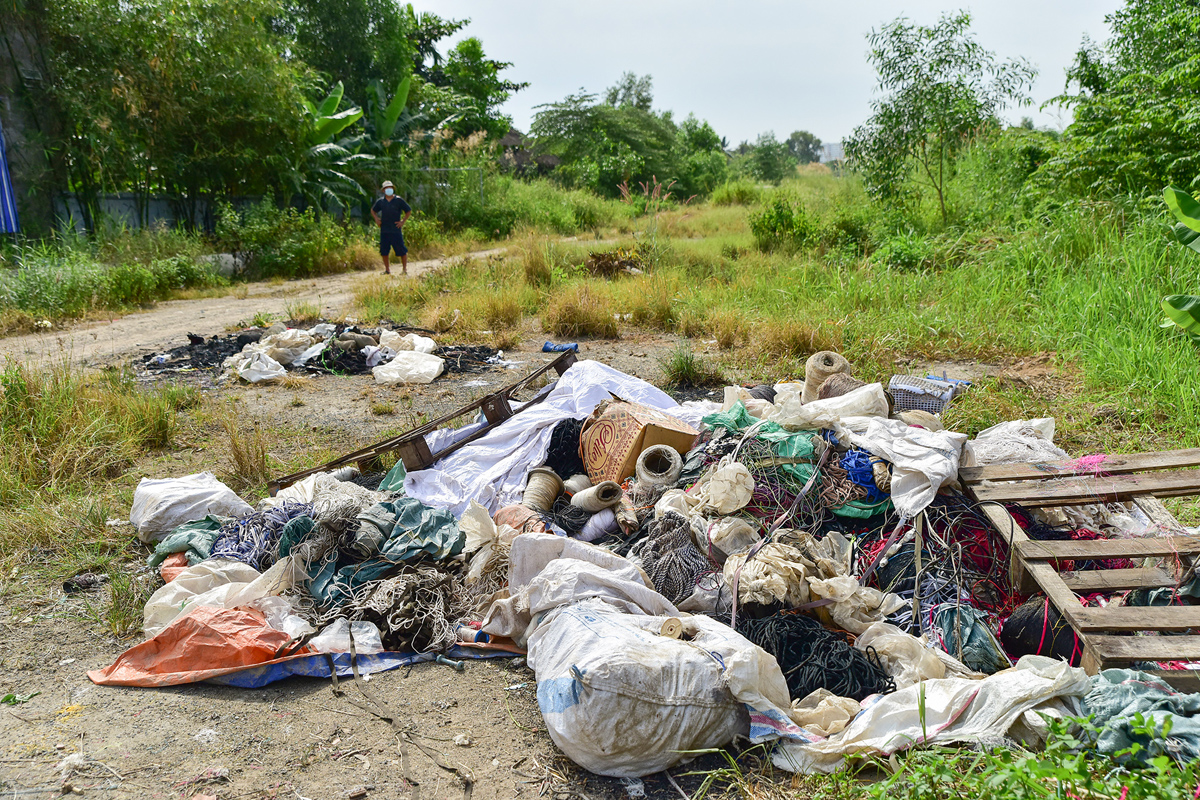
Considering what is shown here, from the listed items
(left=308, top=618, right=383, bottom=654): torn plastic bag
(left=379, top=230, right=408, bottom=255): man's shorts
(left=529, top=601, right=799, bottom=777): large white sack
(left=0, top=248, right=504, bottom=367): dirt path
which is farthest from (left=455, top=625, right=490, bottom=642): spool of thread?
(left=379, top=230, right=408, bottom=255): man's shorts

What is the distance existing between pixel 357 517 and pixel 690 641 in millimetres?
1856

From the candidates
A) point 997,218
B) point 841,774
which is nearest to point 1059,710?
point 841,774

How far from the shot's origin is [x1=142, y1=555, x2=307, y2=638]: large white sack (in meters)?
3.11

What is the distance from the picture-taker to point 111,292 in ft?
32.3

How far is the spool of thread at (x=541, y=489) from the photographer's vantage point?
163 inches

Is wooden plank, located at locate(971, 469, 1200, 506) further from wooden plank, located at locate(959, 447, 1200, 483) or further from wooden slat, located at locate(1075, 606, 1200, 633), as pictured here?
wooden slat, located at locate(1075, 606, 1200, 633)

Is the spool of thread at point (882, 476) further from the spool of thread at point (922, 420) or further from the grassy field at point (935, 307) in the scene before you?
the grassy field at point (935, 307)

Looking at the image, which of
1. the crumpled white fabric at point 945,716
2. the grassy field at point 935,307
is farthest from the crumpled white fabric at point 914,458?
the grassy field at point 935,307

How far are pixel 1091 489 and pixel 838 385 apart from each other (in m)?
1.69

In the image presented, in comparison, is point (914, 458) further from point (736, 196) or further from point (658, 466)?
point (736, 196)

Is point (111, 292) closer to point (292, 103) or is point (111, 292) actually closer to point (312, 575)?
point (292, 103)

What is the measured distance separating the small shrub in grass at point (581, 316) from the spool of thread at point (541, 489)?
397 cm

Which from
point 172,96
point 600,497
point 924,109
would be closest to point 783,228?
point 924,109

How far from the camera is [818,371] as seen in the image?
498 cm
